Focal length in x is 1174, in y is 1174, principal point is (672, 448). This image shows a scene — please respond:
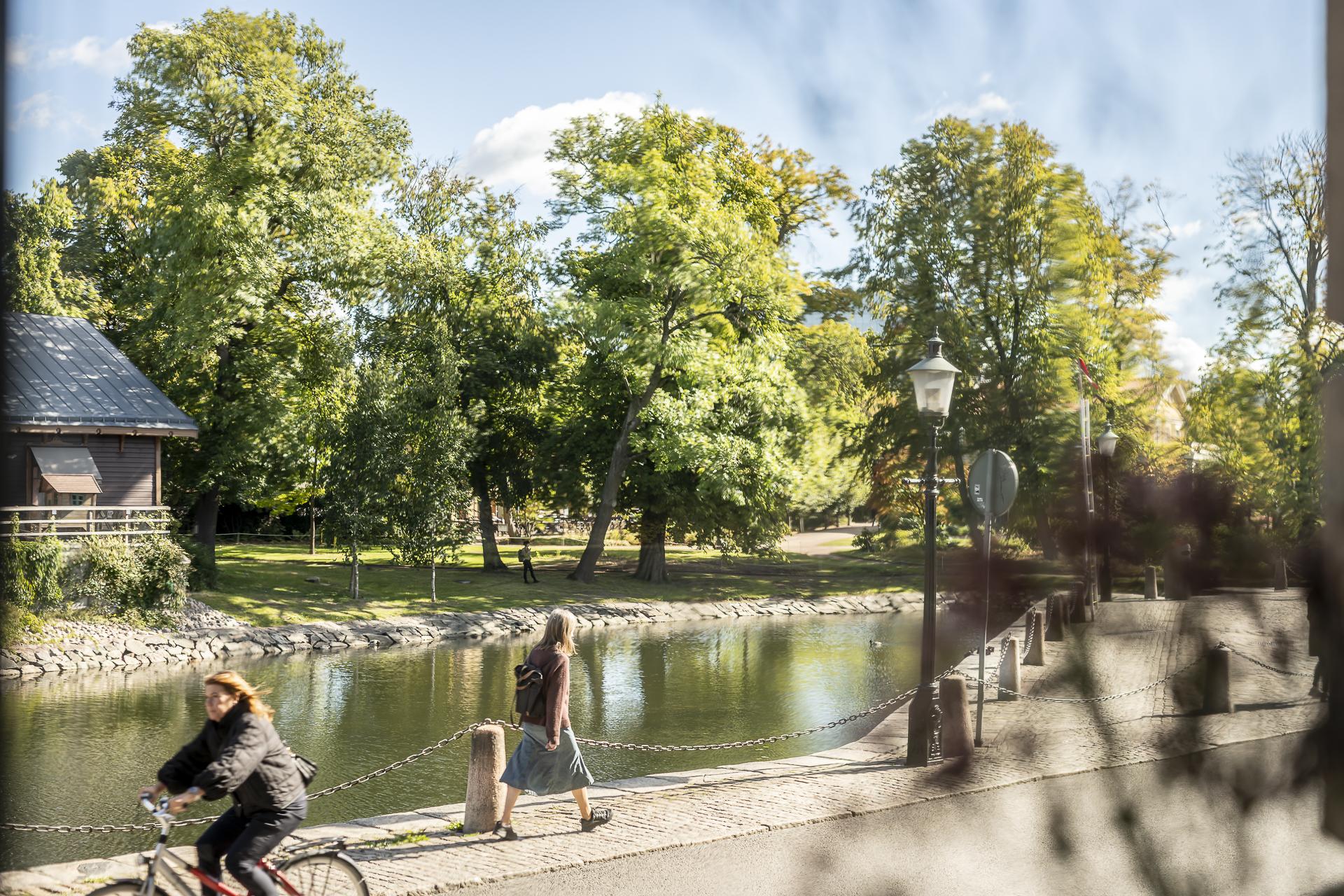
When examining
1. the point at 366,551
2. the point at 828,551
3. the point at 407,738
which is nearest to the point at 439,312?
the point at 366,551

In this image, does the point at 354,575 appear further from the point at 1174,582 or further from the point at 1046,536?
the point at 1174,582

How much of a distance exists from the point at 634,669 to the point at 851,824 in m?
21.4

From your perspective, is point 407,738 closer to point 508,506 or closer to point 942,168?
point 942,168

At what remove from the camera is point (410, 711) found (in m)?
17.1

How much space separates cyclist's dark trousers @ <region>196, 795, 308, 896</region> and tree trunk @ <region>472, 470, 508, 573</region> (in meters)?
31.5

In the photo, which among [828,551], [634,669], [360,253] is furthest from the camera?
[360,253]

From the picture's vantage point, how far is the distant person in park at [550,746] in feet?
29.7

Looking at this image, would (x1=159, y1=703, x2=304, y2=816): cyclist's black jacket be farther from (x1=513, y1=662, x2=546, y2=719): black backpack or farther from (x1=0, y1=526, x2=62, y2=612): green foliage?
(x1=0, y1=526, x2=62, y2=612): green foliage

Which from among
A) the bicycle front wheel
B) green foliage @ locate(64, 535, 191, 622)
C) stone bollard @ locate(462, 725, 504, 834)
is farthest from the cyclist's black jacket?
green foliage @ locate(64, 535, 191, 622)

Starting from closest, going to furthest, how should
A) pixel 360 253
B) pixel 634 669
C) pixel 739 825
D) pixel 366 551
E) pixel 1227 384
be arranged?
pixel 1227 384 < pixel 739 825 < pixel 634 669 < pixel 360 253 < pixel 366 551

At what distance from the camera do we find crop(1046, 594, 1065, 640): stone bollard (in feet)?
3.38

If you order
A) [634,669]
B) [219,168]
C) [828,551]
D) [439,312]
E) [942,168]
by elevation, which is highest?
[219,168]

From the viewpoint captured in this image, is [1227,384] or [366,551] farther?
[366,551]

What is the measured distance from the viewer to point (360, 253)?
3102 cm
